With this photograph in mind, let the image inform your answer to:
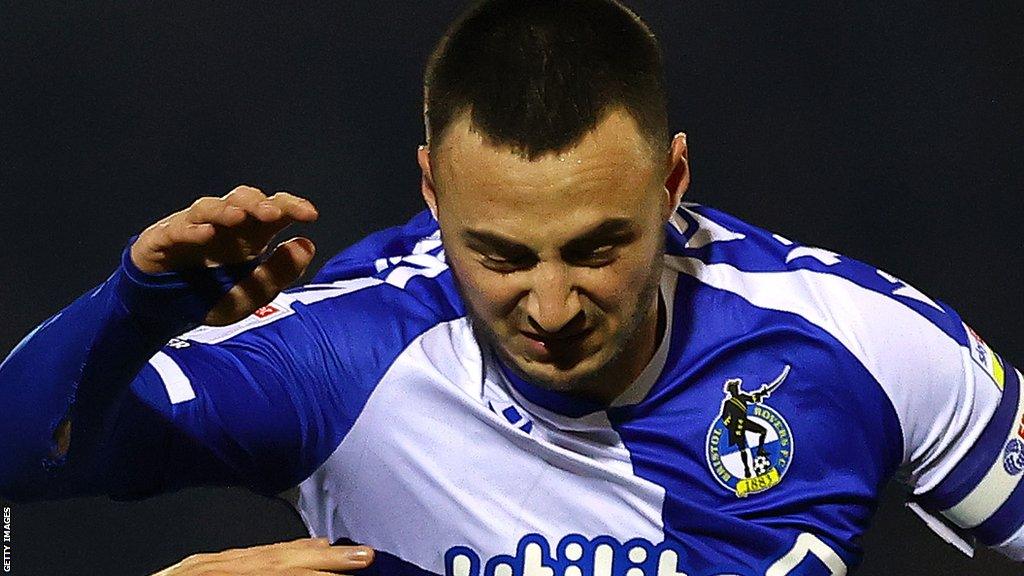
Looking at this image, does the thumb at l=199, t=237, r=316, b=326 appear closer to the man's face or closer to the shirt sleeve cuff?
the shirt sleeve cuff

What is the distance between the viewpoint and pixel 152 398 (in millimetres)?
1024

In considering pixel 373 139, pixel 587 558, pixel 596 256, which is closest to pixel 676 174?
pixel 596 256

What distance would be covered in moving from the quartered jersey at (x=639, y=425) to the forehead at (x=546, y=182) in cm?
17

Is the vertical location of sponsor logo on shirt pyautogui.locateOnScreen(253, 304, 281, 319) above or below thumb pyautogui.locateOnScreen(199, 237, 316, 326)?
below

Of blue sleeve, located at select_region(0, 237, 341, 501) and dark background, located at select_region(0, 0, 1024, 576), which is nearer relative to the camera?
blue sleeve, located at select_region(0, 237, 341, 501)

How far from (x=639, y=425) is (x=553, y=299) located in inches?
7.7

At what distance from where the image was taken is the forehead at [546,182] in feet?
3.21

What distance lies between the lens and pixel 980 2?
5.60 ft

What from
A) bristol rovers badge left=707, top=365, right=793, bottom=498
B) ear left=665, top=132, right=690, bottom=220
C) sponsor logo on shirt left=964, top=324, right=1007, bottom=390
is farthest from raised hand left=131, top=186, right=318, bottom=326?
sponsor logo on shirt left=964, top=324, right=1007, bottom=390

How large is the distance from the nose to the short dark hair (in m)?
0.07

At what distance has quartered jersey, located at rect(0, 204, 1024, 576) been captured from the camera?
3.67 ft

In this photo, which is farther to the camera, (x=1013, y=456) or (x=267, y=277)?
(x=1013, y=456)

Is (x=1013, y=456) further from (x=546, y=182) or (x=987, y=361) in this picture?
(x=546, y=182)

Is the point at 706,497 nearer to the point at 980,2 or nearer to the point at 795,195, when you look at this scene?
the point at 795,195
